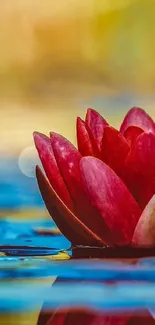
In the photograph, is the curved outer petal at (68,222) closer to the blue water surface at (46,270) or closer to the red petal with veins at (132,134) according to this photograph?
the blue water surface at (46,270)

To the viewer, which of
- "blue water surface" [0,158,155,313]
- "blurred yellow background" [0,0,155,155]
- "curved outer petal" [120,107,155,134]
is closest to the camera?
"blue water surface" [0,158,155,313]

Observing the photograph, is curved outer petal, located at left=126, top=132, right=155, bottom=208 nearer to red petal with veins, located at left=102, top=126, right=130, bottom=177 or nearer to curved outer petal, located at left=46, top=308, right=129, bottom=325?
red petal with veins, located at left=102, top=126, right=130, bottom=177

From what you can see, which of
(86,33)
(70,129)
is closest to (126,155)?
(70,129)

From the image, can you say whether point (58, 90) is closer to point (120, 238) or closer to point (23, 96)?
point (23, 96)

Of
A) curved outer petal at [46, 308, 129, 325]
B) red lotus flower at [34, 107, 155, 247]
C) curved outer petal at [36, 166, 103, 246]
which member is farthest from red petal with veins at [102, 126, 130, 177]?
curved outer petal at [46, 308, 129, 325]

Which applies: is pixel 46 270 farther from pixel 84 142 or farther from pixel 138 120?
pixel 138 120

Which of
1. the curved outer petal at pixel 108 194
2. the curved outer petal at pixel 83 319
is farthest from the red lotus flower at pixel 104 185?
the curved outer petal at pixel 83 319
